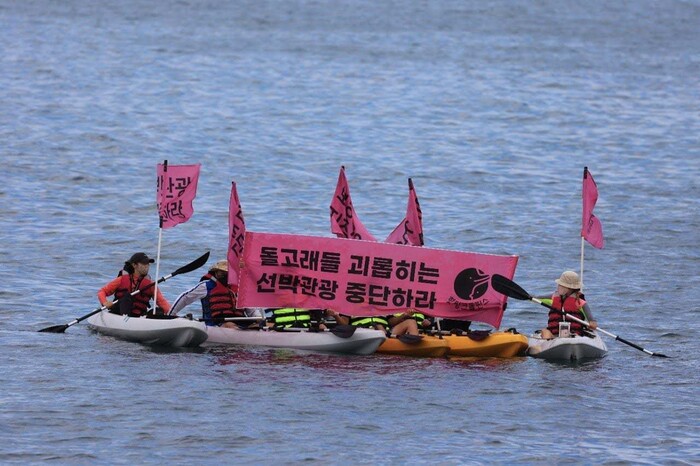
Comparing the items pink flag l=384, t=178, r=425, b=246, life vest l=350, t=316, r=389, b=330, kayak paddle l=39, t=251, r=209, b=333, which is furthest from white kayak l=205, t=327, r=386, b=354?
pink flag l=384, t=178, r=425, b=246

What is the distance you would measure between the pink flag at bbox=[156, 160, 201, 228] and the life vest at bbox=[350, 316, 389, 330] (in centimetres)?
460

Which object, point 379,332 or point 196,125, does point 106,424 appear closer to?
point 379,332

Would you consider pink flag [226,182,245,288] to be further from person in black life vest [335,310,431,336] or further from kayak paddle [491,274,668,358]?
kayak paddle [491,274,668,358]

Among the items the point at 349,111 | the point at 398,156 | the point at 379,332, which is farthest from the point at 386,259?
the point at 349,111

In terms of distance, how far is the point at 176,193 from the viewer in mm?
32594

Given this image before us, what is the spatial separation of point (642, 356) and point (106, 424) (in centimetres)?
1320

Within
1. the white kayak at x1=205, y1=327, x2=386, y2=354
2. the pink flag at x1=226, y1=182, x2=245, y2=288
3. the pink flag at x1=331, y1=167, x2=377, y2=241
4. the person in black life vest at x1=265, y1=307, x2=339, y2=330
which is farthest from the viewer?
the pink flag at x1=331, y1=167, x2=377, y2=241

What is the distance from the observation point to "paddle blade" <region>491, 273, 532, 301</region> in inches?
1171

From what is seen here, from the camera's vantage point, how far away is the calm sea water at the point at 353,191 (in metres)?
26.0

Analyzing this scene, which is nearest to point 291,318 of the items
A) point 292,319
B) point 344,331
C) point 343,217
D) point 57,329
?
point 292,319

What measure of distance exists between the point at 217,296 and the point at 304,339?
90.4 inches

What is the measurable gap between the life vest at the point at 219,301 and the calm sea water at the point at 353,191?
1098 millimetres

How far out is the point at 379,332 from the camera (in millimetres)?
30172

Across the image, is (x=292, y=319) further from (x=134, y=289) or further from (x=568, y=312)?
(x=568, y=312)
